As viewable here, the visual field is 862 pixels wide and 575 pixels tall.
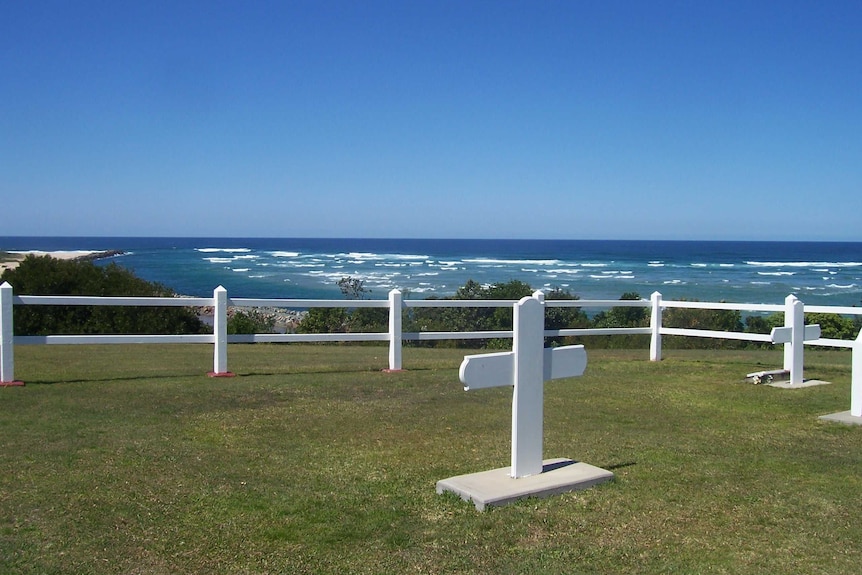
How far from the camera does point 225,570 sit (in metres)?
4.37

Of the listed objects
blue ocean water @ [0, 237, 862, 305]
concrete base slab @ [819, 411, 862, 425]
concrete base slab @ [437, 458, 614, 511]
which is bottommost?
blue ocean water @ [0, 237, 862, 305]

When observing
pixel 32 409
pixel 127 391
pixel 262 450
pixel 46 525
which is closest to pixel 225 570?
pixel 46 525

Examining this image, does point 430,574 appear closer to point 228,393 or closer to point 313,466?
point 313,466

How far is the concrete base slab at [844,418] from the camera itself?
834 centimetres

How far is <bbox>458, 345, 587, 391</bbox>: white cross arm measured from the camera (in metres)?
5.61

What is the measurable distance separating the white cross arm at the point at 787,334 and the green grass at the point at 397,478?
2.27 feet

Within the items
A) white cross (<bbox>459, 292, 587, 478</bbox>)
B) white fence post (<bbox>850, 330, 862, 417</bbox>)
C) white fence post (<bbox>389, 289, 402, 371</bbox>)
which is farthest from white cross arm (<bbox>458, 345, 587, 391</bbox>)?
white fence post (<bbox>389, 289, 402, 371</bbox>)

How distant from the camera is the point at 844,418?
27.9 feet

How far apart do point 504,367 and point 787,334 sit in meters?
6.73

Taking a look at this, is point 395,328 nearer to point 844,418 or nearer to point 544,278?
point 844,418

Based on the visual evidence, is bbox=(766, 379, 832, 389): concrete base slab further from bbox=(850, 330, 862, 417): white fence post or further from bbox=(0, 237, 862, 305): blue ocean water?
bbox=(0, 237, 862, 305): blue ocean water

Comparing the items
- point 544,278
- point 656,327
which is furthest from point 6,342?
point 544,278

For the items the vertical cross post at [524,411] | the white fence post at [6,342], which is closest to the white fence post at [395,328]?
the white fence post at [6,342]

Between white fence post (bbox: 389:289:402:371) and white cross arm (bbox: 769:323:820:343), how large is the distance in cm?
520
